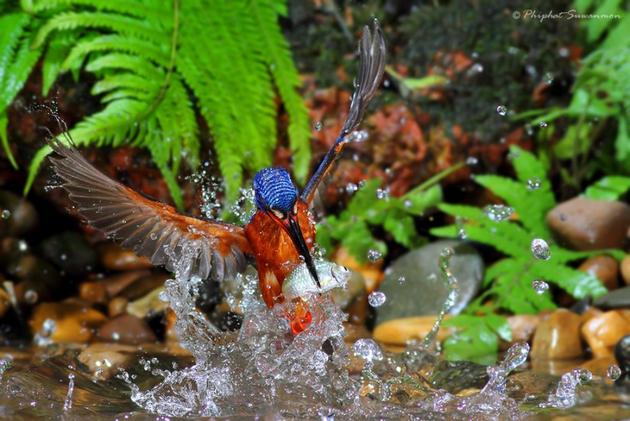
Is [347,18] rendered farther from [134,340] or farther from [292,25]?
[134,340]

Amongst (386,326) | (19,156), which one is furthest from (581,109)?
(19,156)

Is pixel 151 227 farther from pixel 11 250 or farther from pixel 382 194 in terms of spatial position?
pixel 11 250

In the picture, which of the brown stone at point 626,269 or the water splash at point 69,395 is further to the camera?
the brown stone at point 626,269

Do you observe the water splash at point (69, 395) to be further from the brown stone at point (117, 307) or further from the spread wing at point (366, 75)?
the brown stone at point (117, 307)

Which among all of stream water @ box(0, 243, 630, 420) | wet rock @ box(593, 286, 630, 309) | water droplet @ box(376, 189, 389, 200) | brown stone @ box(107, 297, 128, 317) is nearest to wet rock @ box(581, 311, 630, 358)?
wet rock @ box(593, 286, 630, 309)

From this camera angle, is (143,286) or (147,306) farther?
(143,286)

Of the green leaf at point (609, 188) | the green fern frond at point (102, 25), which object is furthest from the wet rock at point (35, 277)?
the green leaf at point (609, 188)

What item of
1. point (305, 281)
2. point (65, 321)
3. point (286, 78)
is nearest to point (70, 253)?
point (65, 321)
